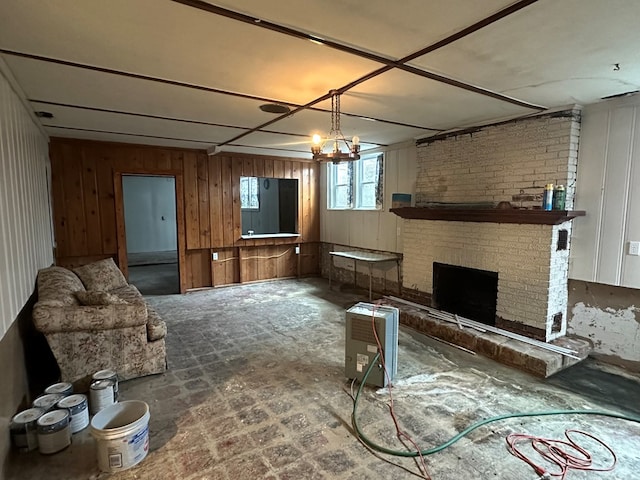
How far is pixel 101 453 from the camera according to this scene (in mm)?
1962

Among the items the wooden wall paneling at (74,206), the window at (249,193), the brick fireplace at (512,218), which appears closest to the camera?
the brick fireplace at (512,218)

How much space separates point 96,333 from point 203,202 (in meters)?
3.62

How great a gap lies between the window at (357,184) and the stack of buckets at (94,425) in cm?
461

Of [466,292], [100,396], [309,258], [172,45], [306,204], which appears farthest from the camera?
[309,258]

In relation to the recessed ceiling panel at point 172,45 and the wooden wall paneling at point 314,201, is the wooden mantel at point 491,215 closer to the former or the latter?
the recessed ceiling panel at point 172,45

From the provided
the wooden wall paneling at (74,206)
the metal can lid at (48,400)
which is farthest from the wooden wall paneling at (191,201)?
the metal can lid at (48,400)

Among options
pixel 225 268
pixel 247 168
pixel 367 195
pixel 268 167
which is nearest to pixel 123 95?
pixel 247 168

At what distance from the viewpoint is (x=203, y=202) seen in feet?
20.2

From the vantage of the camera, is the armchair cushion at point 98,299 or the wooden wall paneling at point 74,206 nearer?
the armchair cushion at point 98,299

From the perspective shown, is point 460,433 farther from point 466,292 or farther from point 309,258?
point 309,258

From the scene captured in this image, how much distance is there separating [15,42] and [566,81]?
373 cm

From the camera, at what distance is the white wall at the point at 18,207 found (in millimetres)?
2367

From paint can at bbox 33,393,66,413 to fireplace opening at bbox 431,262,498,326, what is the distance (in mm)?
4083

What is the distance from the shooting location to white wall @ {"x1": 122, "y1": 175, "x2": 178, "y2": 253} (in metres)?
9.41
